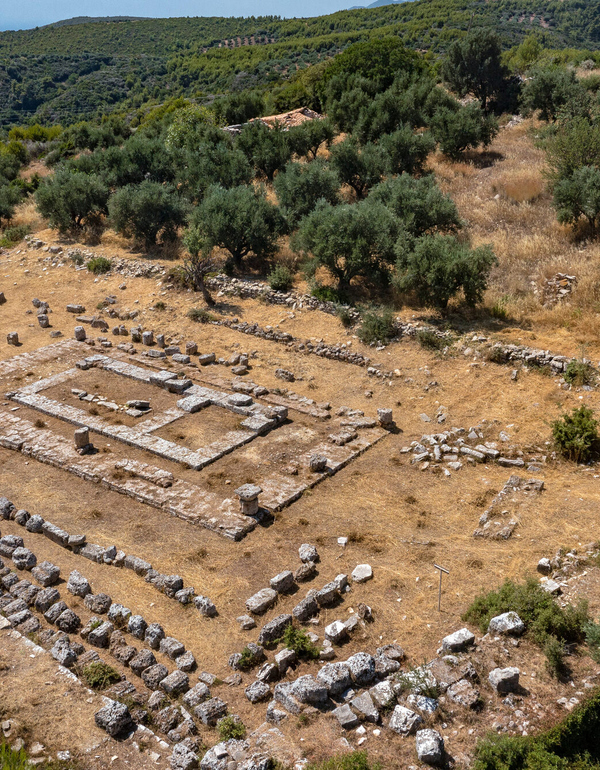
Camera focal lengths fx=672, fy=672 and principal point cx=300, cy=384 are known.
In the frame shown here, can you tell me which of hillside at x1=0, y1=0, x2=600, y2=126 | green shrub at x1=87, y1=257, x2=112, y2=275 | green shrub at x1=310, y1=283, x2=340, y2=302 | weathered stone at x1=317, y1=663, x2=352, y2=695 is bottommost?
weathered stone at x1=317, y1=663, x2=352, y2=695

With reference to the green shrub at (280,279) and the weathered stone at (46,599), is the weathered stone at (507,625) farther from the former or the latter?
the green shrub at (280,279)

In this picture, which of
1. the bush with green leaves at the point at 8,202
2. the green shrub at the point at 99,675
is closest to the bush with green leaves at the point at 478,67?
the bush with green leaves at the point at 8,202

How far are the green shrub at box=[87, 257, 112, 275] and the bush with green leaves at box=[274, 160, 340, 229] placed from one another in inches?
275

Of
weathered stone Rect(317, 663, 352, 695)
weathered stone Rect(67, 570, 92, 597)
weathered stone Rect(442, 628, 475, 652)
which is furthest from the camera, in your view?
weathered stone Rect(67, 570, 92, 597)

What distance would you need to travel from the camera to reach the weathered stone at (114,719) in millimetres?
7773

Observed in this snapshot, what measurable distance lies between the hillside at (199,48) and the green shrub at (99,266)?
4433 centimetres

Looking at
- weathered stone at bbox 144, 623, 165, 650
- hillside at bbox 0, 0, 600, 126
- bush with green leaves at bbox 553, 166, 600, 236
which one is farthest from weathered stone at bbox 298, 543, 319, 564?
hillside at bbox 0, 0, 600, 126

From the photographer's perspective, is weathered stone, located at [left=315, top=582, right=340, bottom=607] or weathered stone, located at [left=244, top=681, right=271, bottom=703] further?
weathered stone, located at [left=315, top=582, right=340, bottom=607]

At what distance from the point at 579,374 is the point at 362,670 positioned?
32.2ft

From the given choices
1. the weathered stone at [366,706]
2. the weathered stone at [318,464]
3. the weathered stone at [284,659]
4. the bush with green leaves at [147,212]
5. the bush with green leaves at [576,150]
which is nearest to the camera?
the weathered stone at [366,706]

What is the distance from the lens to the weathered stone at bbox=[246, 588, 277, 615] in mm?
9875

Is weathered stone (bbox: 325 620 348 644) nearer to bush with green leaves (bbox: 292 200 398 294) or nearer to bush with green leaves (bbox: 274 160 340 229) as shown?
bush with green leaves (bbox: 292 200 398 294)

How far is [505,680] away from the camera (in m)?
7.80

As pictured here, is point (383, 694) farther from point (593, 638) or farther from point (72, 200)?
point (72, 200)
